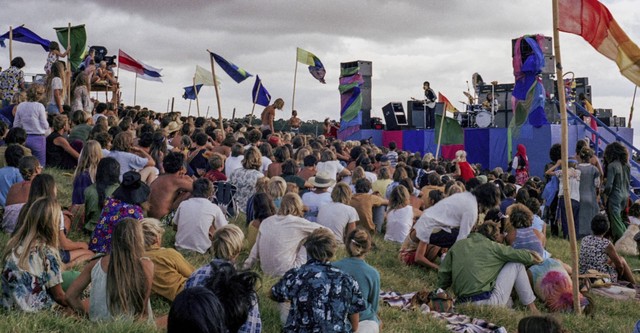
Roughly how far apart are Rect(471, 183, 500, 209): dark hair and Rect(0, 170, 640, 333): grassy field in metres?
1.35

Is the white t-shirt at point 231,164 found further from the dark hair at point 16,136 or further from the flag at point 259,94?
the flag at point 259,94

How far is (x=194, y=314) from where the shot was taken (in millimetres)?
3520

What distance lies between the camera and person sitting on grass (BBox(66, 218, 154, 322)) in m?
6.16

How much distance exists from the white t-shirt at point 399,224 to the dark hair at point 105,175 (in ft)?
15.9

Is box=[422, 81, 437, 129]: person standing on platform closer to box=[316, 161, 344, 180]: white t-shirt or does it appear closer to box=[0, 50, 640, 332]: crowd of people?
box=[0, 50, 640, 332]: crowd of people

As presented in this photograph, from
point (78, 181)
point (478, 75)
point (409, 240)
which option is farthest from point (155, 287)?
point (478, 75)

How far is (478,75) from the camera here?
30.5 meters

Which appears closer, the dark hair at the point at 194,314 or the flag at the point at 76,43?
the dark hair at the point at 194,314

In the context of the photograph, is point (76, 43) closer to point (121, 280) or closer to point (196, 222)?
point (196, 222)

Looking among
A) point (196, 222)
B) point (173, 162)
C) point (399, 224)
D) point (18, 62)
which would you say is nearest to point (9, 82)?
point (18, 62)

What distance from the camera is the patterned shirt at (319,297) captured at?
6285 mm

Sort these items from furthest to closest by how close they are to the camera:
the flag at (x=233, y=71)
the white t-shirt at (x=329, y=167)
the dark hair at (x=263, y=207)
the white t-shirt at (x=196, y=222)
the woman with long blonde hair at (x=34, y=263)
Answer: the flag at (x=233, y=71), the white t-shirt at (x=329, y=167), the white t-shirt at (x=196, y=222), the dark hair at (x=263, y=207), the woman with long blonde hair at (x=34, y=263)

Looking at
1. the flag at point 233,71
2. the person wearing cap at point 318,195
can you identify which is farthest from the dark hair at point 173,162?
the flag at point 233,71

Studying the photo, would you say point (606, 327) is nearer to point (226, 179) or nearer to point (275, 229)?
point (275, 229)
